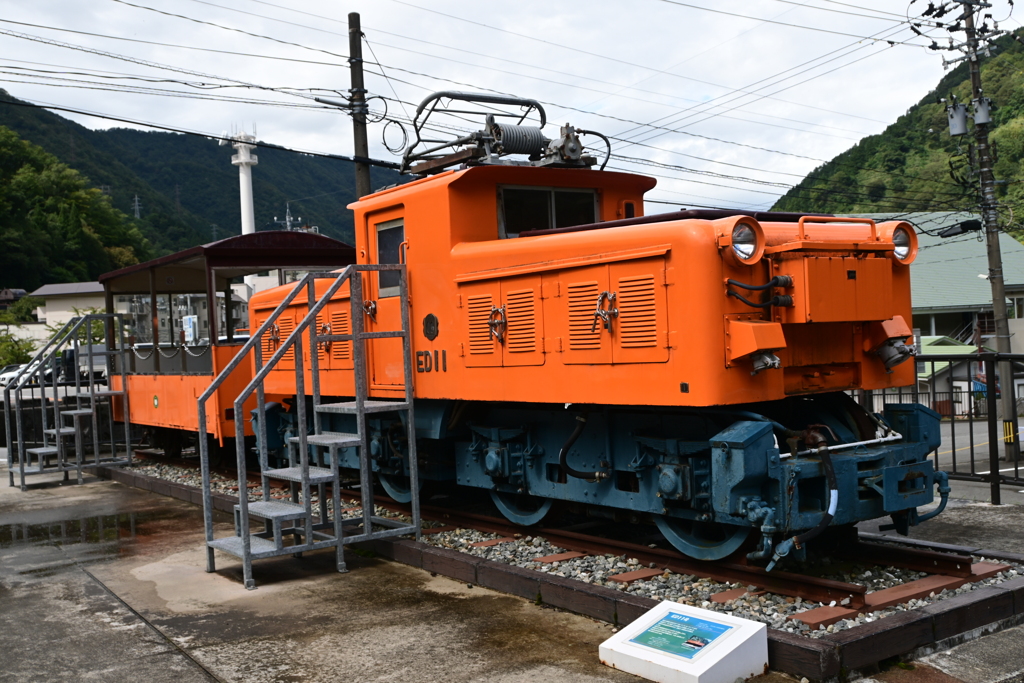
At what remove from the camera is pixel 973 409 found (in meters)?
13.1

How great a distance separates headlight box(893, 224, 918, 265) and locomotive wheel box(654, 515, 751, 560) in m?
2.30

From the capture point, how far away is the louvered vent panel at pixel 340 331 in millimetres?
9172

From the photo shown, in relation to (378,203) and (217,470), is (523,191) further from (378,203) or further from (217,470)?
(217,470)

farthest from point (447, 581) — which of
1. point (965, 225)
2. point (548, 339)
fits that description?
point (965, 225)

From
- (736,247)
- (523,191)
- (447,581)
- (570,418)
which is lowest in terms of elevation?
(447,581)

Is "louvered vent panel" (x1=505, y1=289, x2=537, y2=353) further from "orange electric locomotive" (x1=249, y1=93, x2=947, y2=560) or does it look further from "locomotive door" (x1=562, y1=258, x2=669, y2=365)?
"locomotive door" (x1=562, y1=258, x2=669, y2=365)

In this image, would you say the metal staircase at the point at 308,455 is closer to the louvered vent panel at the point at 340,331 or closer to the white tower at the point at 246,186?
the louvered vent panel at the point at 340,331

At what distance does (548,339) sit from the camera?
6.82m

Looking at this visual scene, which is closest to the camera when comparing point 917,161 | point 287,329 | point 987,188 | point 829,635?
point 829,635

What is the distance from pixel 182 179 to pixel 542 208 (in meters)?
150

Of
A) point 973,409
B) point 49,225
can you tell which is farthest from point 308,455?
point 49,225

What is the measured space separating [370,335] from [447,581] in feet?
7.09

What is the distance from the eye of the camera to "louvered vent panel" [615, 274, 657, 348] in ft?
19.8

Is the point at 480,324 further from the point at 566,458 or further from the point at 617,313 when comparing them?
the point at 617,313
